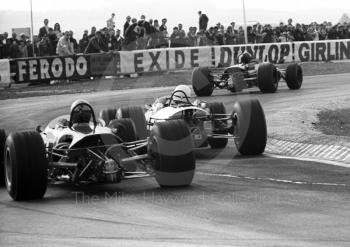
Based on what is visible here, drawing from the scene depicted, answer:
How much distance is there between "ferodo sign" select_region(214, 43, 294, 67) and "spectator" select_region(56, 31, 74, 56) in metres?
6.33

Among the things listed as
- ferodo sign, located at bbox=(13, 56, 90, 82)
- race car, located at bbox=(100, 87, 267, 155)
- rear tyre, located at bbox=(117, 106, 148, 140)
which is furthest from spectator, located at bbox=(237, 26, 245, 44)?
rear tyre, located at bbox=(117, 106, 148, 140)

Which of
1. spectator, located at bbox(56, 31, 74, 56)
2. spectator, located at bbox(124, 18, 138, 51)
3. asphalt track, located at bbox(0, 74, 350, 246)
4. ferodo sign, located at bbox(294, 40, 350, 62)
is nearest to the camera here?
asphalt track, located at bbox(0, 74, 350, 246)

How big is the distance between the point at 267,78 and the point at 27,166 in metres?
15.3

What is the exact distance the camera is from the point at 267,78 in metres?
25.3

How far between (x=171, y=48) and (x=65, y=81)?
15.0 feet

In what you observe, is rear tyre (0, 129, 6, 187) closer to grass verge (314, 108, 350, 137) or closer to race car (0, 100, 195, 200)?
race car (0, 100, 195, 200)

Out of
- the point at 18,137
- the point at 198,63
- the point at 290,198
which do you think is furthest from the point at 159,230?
the point at 198,63

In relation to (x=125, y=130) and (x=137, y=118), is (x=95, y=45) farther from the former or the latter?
(x=125, y=130)

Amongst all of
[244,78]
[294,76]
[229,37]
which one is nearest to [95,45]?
[229,37]

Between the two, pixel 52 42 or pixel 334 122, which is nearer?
pixel 334 122

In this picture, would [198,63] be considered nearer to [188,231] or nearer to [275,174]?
[275,174]

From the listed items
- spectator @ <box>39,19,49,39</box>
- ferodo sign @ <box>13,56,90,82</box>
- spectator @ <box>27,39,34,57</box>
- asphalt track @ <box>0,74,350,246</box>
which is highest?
spectator @ <box>39,19,49,39</box>

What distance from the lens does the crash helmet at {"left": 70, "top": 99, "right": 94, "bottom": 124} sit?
12344 millimetres

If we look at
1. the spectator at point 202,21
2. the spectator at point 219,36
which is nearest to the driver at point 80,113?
the spectator at point 202,21
